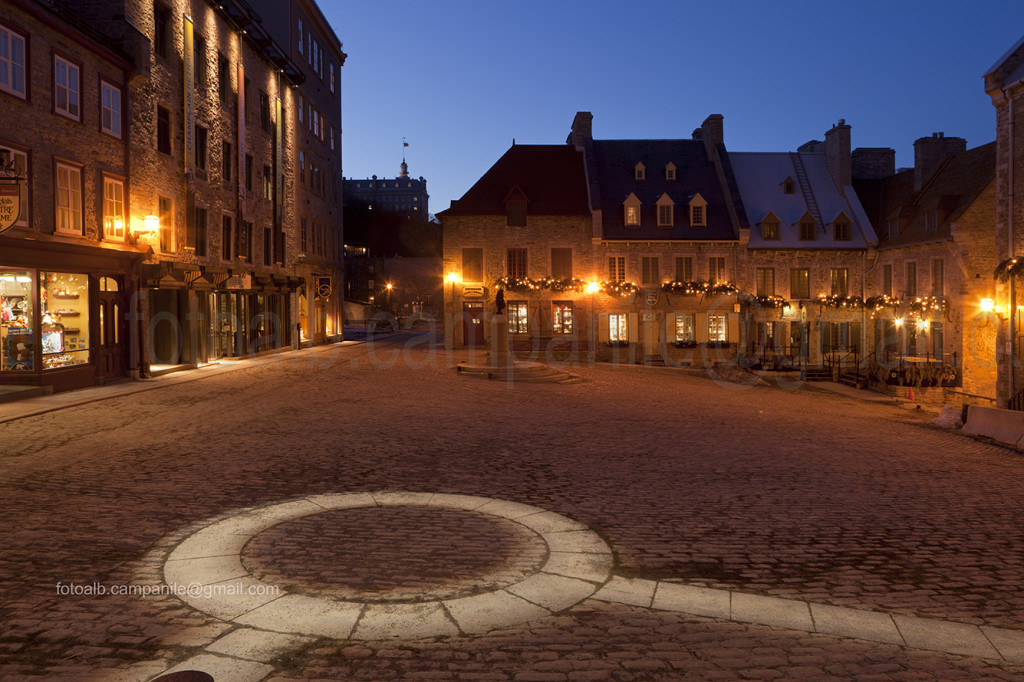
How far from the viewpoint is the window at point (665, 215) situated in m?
36.6

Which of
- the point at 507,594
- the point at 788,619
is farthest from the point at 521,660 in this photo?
the point at 788,619

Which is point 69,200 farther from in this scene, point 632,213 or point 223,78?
point 632,213

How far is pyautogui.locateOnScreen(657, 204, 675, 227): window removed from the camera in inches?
1442

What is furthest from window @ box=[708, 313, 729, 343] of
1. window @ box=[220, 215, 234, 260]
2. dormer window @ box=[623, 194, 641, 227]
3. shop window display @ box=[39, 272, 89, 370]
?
shop window display @ box=[39, 272, 89, 370]

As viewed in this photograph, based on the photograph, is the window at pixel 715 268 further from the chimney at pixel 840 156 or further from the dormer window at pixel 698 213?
the chimney at pixel 840 156

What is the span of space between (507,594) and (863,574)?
9.43 feet

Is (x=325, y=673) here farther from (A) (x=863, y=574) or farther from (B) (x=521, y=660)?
(A) (x=863, y=574)

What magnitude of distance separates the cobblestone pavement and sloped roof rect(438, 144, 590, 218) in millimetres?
22517

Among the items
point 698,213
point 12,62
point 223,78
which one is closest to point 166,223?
point 12,62

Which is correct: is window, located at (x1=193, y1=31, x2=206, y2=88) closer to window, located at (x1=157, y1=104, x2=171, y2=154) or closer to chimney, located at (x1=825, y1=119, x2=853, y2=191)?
window, located at (x1=157, y1=104, x2=171, y2=154)

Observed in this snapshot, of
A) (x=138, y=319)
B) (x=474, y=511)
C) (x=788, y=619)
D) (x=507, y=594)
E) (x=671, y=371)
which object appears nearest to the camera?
(x=788, y=619)

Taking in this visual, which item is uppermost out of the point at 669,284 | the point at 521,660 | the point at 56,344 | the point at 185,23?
the point at 185,23

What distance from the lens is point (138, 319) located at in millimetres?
21062

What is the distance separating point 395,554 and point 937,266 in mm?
32158
